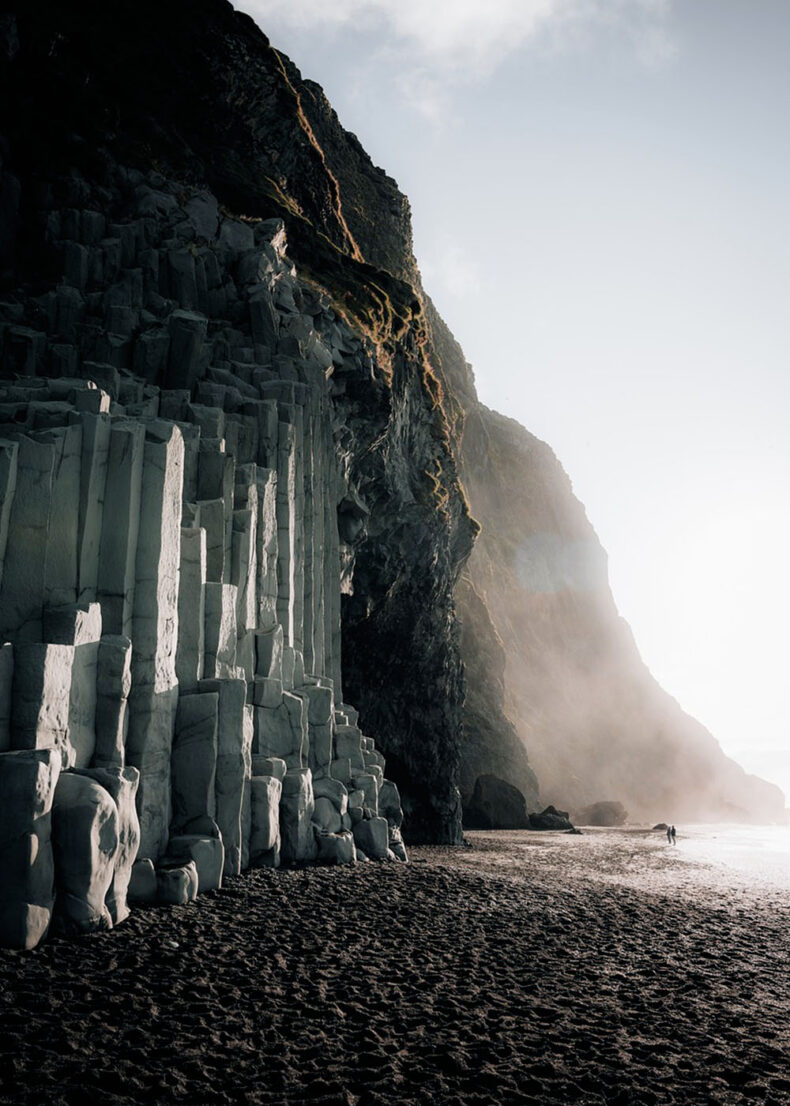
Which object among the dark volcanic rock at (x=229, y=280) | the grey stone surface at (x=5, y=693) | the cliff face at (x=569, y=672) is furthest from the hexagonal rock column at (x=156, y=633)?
the cliff face at (x=569, y=672)

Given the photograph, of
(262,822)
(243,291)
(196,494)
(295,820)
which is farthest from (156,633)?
(243,291)

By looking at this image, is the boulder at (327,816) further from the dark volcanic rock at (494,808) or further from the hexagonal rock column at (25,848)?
the dark volcanic rock at (494,808)

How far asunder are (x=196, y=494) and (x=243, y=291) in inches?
597

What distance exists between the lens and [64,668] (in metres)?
12.3

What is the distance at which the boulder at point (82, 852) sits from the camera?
11.0 meters

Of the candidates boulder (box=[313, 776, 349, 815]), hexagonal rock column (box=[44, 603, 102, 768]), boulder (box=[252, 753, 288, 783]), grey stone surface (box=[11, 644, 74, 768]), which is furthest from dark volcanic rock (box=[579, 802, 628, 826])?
grey stone surface (box=[11, 644, 74, 768])

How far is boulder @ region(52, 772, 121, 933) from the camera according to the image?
11.0 metres

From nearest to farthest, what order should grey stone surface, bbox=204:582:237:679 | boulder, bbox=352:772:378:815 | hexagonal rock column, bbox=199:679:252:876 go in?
hexagonal rock column, bbox=199:679:252:876, grey stone surface, bbox=204:582:237:679, boulder, bbox=352:772:378:815

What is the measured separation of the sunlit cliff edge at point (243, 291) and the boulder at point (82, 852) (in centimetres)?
351

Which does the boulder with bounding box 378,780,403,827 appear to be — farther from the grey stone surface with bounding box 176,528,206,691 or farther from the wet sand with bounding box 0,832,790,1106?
the grey stone surface with bounding box 176,528,206,691

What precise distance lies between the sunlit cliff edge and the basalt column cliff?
0.15 m

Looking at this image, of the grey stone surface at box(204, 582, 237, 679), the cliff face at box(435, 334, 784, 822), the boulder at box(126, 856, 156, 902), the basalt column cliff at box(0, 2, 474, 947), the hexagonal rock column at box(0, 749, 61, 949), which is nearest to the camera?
the hexagonal rock column at box(0, 749, 61, 949)

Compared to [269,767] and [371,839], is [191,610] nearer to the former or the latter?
[269,767]

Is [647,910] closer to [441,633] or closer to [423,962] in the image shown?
[423,962]
